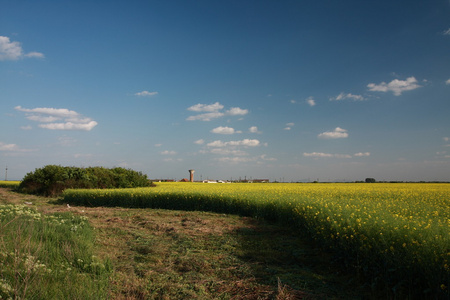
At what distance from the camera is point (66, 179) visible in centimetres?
2464

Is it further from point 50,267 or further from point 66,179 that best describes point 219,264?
point 66,179

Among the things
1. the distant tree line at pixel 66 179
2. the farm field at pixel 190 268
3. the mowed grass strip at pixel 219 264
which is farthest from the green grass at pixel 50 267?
the distant tree line at pixel 66 179

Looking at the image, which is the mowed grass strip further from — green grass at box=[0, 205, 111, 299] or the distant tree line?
the distant tree line

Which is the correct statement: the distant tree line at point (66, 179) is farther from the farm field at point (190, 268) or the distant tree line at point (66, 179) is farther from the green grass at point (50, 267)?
the green grass at point (50, 267)

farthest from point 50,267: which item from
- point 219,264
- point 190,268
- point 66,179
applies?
point 66,179

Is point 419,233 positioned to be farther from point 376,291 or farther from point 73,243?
point 73,243

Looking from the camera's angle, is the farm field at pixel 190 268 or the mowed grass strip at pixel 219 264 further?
the mowed grass strip at pixel 219 264

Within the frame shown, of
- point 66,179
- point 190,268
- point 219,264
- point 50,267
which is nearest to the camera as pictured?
point 50,267

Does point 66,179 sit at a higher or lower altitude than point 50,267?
higher

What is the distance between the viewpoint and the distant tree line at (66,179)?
80.1 ft

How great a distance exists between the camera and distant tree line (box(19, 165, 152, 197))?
24.4 metres

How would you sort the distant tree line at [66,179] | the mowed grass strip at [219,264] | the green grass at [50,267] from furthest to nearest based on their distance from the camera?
the distant tree line at [66,179], the mowed grass strip at [219,264], the green grass at [50,267]

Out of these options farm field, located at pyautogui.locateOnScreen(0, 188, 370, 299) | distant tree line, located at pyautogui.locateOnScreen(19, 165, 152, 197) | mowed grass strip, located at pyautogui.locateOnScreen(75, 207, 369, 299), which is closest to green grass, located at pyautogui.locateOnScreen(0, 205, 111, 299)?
farm field, located at pyautogui.locateOnScreen(0, 188, 370, 299)

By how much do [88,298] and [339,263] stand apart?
503 cm
